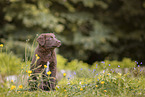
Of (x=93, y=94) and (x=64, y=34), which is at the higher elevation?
(x=64, y=34)

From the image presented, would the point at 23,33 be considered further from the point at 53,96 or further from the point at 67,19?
the point at 53,96

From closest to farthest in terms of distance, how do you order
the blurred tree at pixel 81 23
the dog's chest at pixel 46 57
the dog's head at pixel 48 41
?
the dog's head at pixel 48 41 → the dog's chest at pixel 46 57 → the blurred tree at pixel 81 23

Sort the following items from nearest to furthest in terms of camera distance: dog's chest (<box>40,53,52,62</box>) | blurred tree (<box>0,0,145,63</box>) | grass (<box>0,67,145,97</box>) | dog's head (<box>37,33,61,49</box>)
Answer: grass (<box>0,67,145,97</box>) → dog's head (<box>37,33,61,49</box>) → dog's chest (<box>40,53,52,62</box>) → blurred tree (<box>0,0,145,63</box>)

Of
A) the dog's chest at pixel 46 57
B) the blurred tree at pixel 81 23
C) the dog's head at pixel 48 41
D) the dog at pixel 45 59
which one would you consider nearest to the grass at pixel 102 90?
the dog at pixel 45 59

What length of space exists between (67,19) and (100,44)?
2.14 meters

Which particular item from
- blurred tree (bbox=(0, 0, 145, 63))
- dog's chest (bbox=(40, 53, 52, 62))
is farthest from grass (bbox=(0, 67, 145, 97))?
blurred tree (bbox=(0, 0, 145, 63))

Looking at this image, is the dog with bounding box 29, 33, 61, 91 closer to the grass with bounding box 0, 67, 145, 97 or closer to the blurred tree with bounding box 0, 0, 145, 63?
the grass with bounding box 0, 67, 145, 97

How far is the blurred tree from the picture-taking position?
8688mm

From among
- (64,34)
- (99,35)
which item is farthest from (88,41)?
(64,34)

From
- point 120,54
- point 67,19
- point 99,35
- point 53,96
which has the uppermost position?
point 67,19

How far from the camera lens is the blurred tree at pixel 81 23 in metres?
8.69

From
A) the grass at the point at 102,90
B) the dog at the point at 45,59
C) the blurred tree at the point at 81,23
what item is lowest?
the grass at the point at 102,90

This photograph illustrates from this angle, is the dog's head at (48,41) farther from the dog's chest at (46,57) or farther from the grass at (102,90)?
the grass at (102,90)

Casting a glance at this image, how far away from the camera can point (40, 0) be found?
29.2 ft
